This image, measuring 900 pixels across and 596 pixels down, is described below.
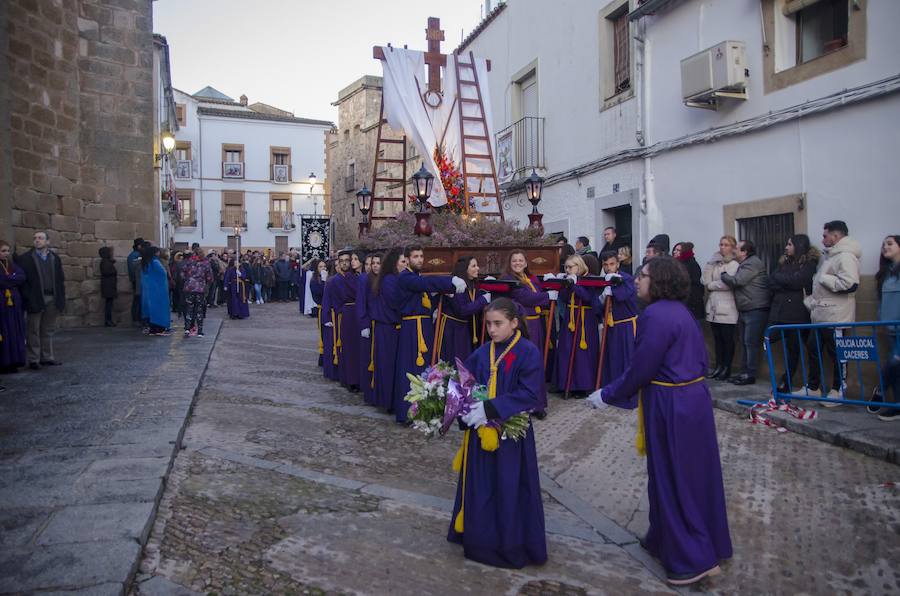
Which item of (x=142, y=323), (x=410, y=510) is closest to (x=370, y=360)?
(x=410, y=510)

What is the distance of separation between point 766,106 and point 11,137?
11.4 meters

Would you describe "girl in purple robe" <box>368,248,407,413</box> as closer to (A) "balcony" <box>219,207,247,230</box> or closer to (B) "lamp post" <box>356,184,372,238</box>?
(B) "lamp post" <box>356,184,372,238</box>

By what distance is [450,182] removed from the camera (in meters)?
11.0

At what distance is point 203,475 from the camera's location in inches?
201

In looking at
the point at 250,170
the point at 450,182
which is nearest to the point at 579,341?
the point at 450,182

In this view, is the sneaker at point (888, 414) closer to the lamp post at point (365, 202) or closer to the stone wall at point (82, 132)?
the lamp post at point (365, 202)

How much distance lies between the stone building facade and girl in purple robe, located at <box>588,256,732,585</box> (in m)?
30.0

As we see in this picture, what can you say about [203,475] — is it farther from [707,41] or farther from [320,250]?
[320,250]

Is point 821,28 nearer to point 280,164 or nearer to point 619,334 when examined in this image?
point 619,334

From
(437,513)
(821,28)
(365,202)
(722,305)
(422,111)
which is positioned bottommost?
(437,513)

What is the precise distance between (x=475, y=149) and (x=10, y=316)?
705 cm

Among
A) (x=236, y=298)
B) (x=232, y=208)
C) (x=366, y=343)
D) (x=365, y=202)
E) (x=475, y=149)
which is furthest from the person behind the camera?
(x=232, y=208)

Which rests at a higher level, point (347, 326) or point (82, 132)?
point (82, 132)

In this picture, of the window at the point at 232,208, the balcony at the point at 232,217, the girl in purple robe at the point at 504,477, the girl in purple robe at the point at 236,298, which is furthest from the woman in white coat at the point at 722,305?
the window at the point at 232,208
